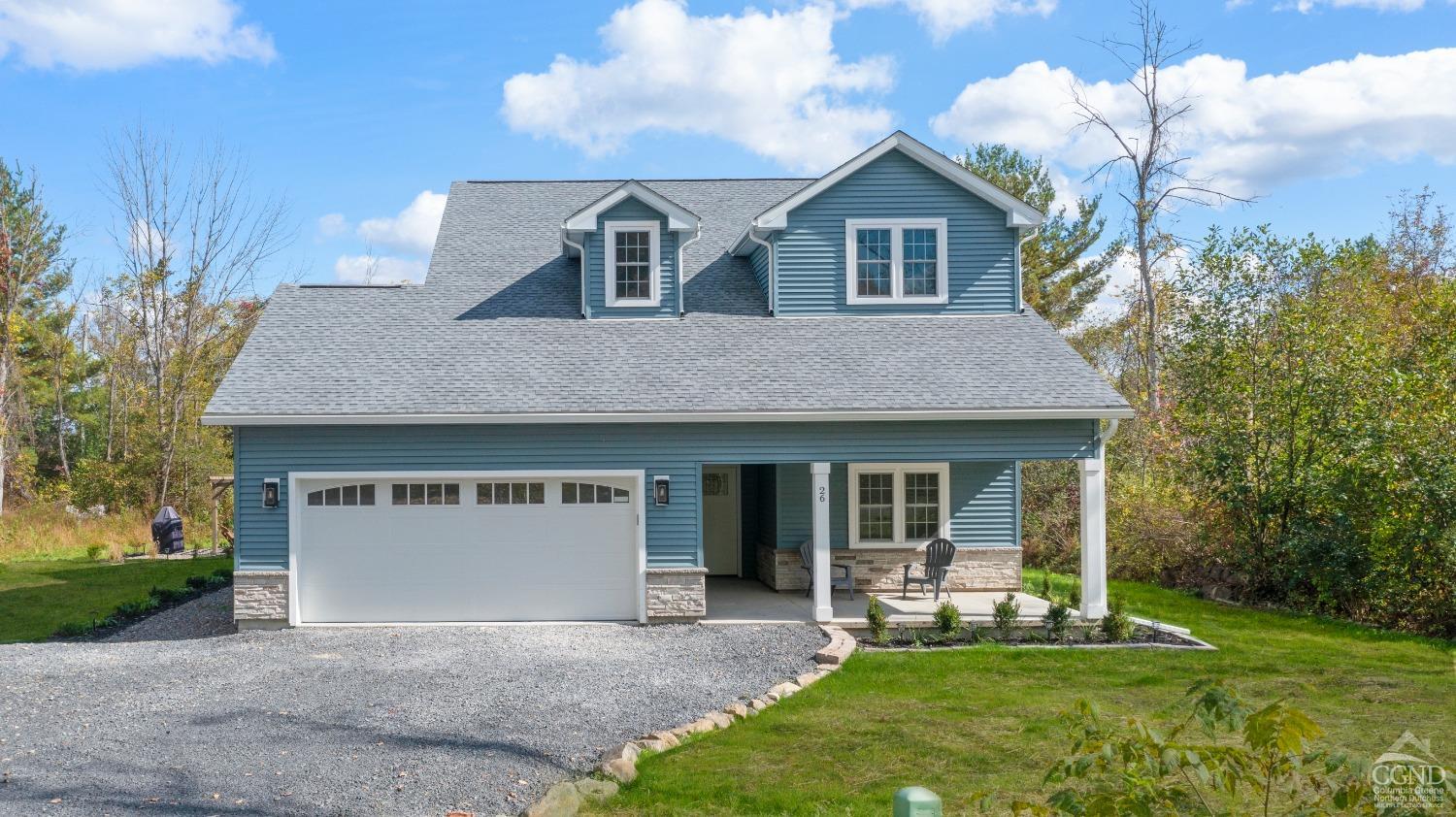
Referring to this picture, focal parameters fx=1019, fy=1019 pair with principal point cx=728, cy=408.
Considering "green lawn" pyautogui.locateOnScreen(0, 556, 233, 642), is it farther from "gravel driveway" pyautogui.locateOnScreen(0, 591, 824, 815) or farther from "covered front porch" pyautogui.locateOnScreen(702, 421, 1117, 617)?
"covered front porch" pyautogui.locateOnScreen(702, 421, 1117, 617)

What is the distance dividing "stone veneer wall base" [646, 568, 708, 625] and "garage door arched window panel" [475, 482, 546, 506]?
1765 millimetres

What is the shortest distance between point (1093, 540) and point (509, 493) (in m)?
7.38

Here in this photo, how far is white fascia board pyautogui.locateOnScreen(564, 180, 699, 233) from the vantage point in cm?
1425

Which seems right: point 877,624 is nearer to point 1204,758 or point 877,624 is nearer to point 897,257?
point 897,257

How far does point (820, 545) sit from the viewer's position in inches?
497

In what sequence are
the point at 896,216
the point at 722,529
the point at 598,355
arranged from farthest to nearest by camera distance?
the point at 722,529, the point at 896,216, the point at 598,355

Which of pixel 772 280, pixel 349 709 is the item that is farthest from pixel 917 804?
pixel 772 280

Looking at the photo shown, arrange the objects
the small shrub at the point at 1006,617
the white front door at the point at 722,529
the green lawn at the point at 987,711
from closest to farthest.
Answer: the green lawn at the point at 987,711 → the small shrub at the point at 1006,617 → the white front door at the point at 722,529

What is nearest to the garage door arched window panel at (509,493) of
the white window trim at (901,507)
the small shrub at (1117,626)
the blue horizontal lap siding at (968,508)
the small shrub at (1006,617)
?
the blue horizontal lap siding at (968,508)

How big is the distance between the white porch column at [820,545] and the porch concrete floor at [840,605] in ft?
0.78

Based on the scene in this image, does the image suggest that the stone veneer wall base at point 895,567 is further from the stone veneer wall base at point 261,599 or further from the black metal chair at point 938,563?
the stone veneer wall base at point 261,599

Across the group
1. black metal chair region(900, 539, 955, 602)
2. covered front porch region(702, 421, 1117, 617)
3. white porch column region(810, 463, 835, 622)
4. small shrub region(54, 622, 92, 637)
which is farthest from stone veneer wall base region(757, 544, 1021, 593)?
small shrub region(54, 622, 92, 637)

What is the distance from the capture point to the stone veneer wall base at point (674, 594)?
1269 centimetres

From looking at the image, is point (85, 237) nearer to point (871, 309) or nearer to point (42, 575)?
point (42, 575)
